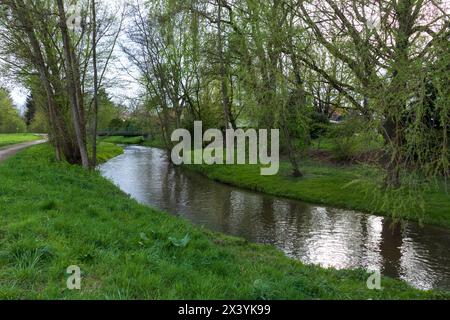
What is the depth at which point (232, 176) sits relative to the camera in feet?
73.8

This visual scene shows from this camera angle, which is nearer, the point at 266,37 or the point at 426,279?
the point at 426,279

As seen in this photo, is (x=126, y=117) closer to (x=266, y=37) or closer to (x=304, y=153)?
(x=304, y=153)

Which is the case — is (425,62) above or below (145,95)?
below

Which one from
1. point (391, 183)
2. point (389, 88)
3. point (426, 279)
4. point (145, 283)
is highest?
point (389, 88)

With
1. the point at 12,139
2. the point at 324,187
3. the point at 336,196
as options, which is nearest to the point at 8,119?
the point at 12,139

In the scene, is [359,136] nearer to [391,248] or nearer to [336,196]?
[391,248]

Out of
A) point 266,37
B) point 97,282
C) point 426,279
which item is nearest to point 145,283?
point 97,282

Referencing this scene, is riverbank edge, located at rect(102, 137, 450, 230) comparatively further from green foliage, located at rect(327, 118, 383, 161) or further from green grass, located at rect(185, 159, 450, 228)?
green foliage, located at rect(327, 118, 383, 161)

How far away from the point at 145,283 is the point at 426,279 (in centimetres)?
634

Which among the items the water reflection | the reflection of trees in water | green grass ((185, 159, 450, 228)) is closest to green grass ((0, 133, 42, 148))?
green grass ((185, 159, 450, 228))

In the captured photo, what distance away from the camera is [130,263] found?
15.5ft

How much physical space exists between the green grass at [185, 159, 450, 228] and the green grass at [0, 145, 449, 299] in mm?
3314

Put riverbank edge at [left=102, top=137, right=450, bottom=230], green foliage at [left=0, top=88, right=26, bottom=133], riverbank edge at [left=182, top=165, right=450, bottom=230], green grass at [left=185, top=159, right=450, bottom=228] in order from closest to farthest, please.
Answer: riverbank edge at [left=182, top=165, right=450, bottom=230]
riverbank edge at [left=102, top=137, right=450, bottom=230]
green grass at [left=185, top=159, right=450, bottom=228]
green foliage at [left=0, top=88, right=26, bottom=133]

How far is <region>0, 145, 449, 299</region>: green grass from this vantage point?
416cm
